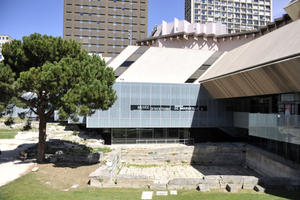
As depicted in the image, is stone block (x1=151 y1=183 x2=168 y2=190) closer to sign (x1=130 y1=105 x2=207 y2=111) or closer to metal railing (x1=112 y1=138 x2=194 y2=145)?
sign (x1=130 y1=105 x2=207 y2=111)

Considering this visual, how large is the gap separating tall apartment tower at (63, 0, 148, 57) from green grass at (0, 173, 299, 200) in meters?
63.7

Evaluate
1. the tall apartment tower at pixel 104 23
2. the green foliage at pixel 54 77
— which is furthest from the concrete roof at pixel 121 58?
the tall apartment tower at pixel 104 23

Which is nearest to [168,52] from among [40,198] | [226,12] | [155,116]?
[155,116]

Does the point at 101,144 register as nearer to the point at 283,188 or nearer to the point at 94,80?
the point at 94,80

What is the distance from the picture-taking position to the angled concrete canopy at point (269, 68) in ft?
51.6

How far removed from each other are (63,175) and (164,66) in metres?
20.3

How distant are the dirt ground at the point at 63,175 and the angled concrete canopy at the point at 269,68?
51.4 feet

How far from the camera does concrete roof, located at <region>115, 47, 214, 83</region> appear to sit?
31.1 meters

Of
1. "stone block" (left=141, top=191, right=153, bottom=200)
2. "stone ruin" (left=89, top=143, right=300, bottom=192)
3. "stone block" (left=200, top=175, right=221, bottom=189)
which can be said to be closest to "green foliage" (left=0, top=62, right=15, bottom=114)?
"stone ruin" (left=89, top=143, right=300, bottom=192)

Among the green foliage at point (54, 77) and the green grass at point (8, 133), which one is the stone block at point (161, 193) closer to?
the green foliage at point (54, 77)

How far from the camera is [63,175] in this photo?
1614 centimetres

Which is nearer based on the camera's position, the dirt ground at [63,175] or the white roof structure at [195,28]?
the dirt ground at [63,175]

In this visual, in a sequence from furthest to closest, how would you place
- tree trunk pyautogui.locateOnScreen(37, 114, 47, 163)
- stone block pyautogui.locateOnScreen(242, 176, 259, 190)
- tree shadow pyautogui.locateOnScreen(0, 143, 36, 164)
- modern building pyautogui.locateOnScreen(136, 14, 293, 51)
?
modern building pyautogui.locateOnScreen(136, 14, 293, 51) < tree shadow pyautogui.locateOnScreen(0, 143, 36, 164) < tree trunk pyautogui.locateOnScreen(37, 114, 47, 163) < stone block pyautogui.locateOnScreen(242, 176, 259, 190)

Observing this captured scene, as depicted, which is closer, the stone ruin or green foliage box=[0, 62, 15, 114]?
the stone ruin
